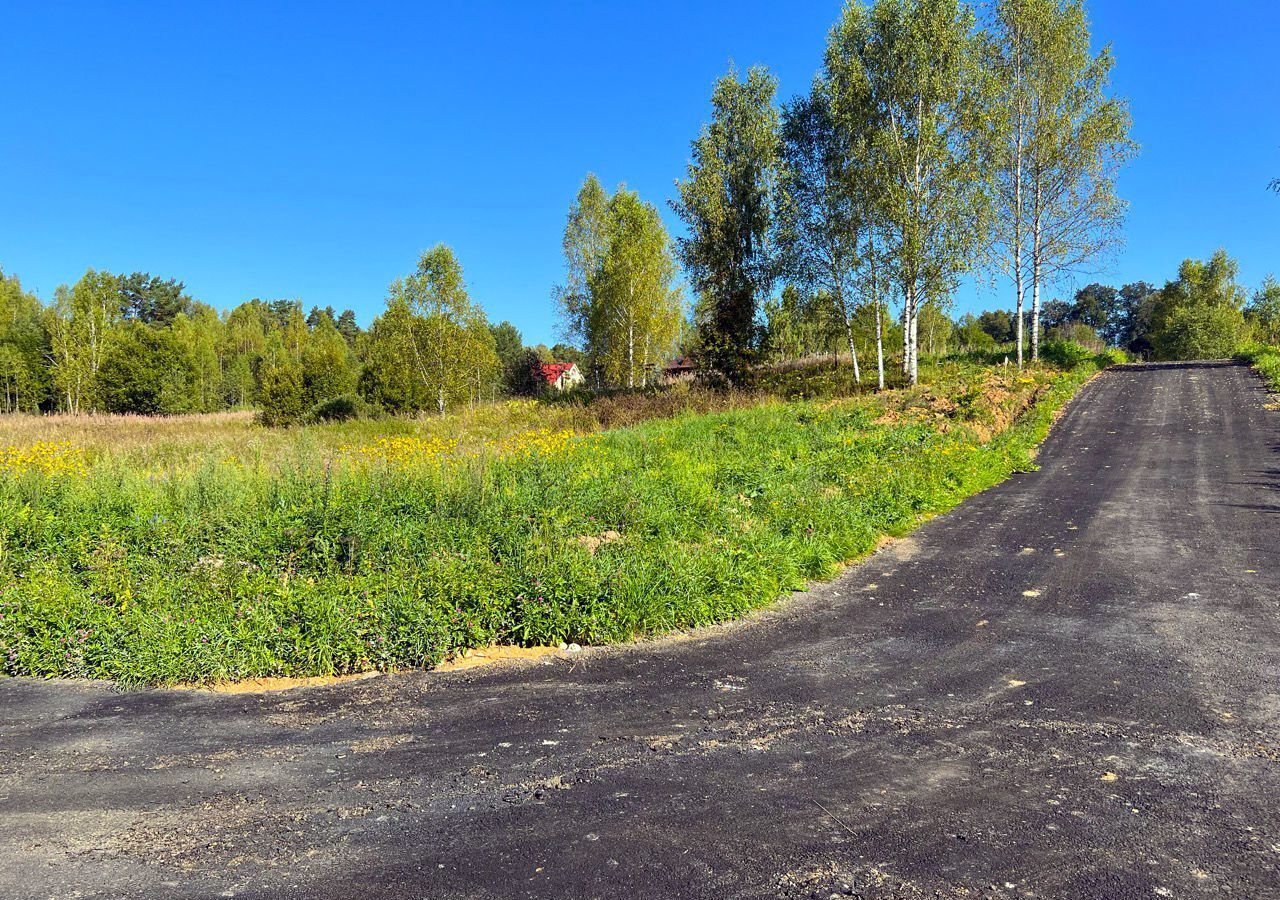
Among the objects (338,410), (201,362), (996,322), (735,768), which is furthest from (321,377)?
(996,322)

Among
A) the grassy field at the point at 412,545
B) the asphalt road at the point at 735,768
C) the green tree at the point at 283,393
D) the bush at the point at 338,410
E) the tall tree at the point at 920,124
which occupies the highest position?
the tall tree at the point at 920,124

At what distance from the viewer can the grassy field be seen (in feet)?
16.9

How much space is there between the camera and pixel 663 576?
6.14 m

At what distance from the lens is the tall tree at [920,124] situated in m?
21.6

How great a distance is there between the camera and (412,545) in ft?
21.6

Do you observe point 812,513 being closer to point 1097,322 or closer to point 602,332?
point 602,332

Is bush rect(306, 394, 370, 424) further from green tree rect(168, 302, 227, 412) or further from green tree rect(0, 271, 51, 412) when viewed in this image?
green tree rect(0, 271, 51, 412)

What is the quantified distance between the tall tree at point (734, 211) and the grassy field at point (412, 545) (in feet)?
48.2

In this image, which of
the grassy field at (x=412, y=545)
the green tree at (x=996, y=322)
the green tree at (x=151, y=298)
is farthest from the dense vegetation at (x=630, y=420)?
the green tree at (x=996, y=322)

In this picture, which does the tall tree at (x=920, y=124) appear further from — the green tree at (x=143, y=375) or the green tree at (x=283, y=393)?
the green tree at (x=143, y=375)

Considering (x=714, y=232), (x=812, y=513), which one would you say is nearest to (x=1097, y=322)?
(x=714, y=232)

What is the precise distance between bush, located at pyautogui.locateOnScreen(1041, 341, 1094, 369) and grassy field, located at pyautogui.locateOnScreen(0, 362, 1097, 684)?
57.1 ft

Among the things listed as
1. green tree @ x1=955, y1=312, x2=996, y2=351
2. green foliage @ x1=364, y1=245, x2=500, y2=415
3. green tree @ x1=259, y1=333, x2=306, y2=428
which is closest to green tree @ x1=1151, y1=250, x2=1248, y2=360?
green tree @ x1=955, y1=312, x2=996, y2=351

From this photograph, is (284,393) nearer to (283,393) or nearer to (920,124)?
(283,393)
